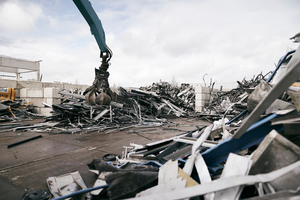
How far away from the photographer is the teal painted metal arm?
607cm

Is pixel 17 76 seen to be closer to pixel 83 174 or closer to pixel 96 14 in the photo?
pixel 96 14

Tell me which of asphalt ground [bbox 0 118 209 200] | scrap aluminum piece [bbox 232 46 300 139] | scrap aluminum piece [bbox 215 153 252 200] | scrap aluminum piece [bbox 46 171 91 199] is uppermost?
scrap aluminum piece [bbox 232 46 300 139]

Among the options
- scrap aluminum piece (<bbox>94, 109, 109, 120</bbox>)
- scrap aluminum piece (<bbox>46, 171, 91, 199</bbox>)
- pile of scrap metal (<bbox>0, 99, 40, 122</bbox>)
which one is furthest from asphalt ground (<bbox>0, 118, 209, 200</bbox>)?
pile of scrap metal (<bbox>0, 99, 40, 122</bbox>)

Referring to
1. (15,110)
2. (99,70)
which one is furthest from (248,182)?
(15,110)

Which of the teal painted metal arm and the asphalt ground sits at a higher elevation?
the teal painted metal arm

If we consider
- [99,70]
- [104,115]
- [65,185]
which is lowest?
[65,185]

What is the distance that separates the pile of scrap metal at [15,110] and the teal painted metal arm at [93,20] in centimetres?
532

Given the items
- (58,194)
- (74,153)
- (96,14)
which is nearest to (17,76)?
(96,14)

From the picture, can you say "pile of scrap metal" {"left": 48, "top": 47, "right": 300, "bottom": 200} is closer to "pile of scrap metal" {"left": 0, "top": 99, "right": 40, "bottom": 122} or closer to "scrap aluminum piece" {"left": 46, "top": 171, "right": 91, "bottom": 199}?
"scrap aluminum piece" {"left": 46, "top": 171, "right": 91, "bottom": 199}

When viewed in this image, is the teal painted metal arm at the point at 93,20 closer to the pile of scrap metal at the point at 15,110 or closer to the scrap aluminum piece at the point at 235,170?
the pile of scrap metal at the point at 15,110

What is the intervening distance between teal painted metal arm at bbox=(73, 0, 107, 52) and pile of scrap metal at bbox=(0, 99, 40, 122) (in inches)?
209

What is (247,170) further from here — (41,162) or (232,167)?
(41,162)

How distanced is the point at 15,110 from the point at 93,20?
22.1 ft

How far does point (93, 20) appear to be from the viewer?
21.4 feet
